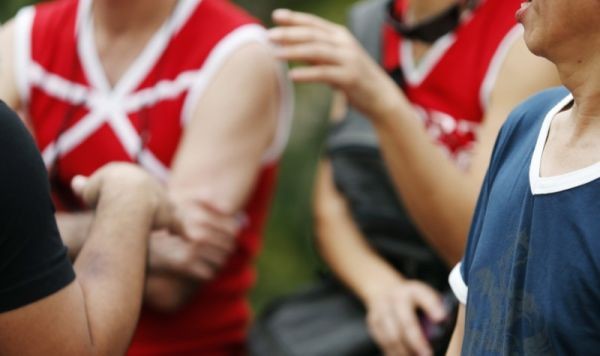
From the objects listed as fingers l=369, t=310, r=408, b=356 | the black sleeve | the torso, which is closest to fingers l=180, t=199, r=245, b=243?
fingers l=369, t=310, r=408, b=356

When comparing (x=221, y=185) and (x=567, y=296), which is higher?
(x=567, y=296)

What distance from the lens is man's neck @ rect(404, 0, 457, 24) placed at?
255 centimetres

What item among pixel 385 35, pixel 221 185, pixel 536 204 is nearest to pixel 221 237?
pixel 221 185

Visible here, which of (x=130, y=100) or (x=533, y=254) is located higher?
(x=533, y=254)

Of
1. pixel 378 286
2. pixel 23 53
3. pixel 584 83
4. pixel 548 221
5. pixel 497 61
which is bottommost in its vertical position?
pixel 378 286

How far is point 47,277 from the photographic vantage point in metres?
1.67

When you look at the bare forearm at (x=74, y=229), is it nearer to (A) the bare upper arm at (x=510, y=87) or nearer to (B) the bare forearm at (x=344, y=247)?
(B) the bare forearm at (x=344, y=247)

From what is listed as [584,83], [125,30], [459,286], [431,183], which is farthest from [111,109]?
[584,83]

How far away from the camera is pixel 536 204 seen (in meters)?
1.46

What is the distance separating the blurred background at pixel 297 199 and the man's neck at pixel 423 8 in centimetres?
200

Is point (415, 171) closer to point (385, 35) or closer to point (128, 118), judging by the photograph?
point (385, 35)

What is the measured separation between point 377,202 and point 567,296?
1.17 m

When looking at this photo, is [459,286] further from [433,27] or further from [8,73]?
[8,73]

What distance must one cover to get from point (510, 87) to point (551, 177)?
840 mm
